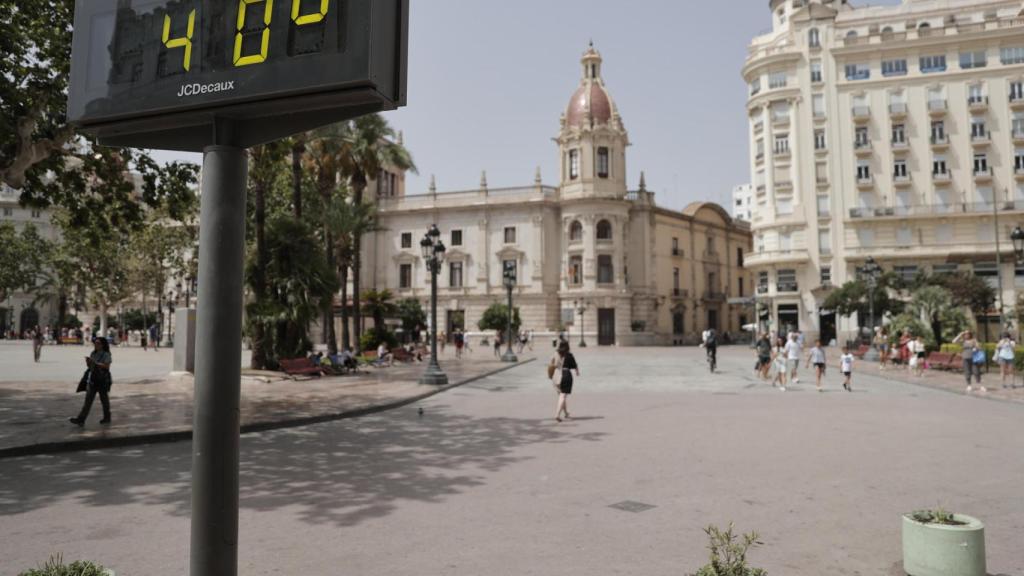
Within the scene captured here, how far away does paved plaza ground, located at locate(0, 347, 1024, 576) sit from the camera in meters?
4.84

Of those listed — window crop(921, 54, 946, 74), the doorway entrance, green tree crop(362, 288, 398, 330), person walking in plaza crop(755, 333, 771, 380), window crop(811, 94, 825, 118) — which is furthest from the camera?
the doorway entrance

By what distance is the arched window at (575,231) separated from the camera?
53.8 metres

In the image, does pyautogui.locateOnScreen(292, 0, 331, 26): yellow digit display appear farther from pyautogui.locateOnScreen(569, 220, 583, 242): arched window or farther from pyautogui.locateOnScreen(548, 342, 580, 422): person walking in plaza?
pyautogui.locateOnScreen(569, 220, 583, 242): arched window

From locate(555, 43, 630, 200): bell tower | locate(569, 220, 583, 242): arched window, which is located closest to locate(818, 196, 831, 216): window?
locate(555, 43, 630, 200): bell tower

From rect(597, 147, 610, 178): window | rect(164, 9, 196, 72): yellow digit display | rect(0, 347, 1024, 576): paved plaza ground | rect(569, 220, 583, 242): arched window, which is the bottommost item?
rect(0, 347, 1024, 576): paved plaza ground

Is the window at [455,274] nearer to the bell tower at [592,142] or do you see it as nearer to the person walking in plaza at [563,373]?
the bell tower at [592,142]

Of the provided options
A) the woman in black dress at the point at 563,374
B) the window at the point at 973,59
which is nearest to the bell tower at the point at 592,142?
the window at the point at 973,59

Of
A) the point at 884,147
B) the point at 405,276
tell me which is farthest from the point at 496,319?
the point at 884,147

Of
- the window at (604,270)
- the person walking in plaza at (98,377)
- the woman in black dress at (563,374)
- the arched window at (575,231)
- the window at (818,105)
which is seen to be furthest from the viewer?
the arched window at (575,231)

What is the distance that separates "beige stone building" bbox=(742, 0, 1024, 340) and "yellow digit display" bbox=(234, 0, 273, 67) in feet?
170

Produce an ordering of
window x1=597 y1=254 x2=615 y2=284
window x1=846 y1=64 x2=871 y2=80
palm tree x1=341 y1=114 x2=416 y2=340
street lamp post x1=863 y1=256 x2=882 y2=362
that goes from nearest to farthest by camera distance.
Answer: palm tree x1=341 y1=114 x2=416 y2=340
street lamp post x1=863 y1=256 x2=882 y2=362
window x1=846 y1=64 x2=871 y2=80
window x1=597 y1=254 x2=615 y2=284

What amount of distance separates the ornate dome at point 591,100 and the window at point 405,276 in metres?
18.4

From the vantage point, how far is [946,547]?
164 inches

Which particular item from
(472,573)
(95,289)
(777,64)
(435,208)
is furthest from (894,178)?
(95,289)
